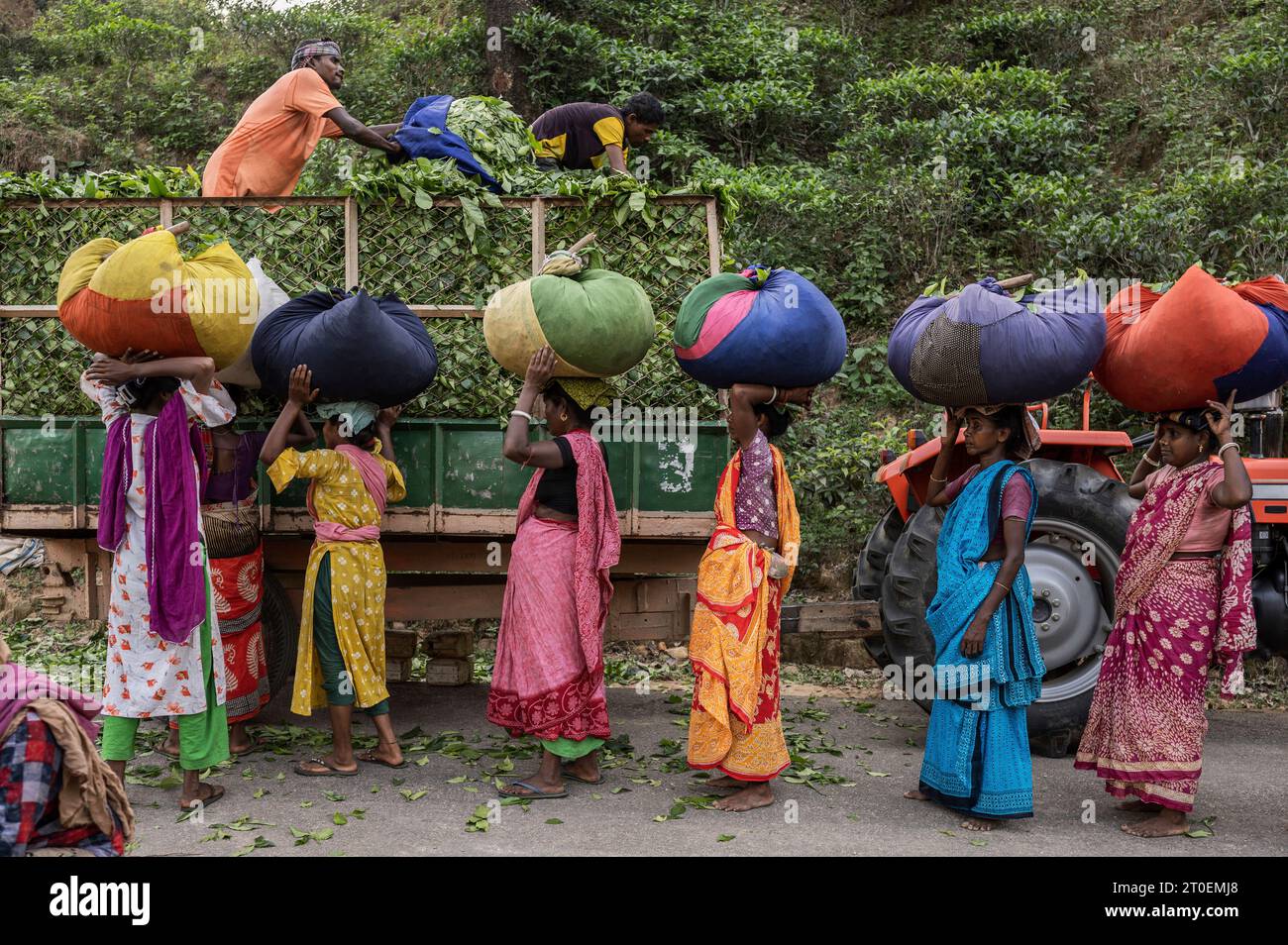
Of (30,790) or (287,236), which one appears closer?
(30,790)

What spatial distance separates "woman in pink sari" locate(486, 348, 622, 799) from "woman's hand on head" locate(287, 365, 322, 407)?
974 millimetres

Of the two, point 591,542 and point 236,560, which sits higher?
point 591,542

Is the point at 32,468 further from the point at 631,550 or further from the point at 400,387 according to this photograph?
the point at 631,550

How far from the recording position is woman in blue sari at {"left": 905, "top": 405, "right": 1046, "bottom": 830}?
4.64 meters

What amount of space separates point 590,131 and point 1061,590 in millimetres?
4116

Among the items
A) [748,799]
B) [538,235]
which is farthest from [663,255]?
[748,799]

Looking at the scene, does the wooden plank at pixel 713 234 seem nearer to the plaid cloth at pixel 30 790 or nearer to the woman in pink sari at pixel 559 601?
the woman in pink sari at pixel 559 601

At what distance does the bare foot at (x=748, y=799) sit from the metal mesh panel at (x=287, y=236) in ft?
10.4

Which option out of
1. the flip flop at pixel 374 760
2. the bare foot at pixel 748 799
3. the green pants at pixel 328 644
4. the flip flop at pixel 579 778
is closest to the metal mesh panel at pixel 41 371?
the green pants at pixel 328 644

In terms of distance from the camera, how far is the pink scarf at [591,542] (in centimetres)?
498

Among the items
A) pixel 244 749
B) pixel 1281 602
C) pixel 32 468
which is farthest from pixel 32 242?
pixel 1281 602

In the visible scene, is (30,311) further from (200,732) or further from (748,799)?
(748,799)

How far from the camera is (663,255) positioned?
584cm

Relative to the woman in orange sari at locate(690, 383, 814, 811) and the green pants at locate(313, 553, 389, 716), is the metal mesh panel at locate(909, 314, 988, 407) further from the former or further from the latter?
the green pants at locate(313, 553, 389, 716)
